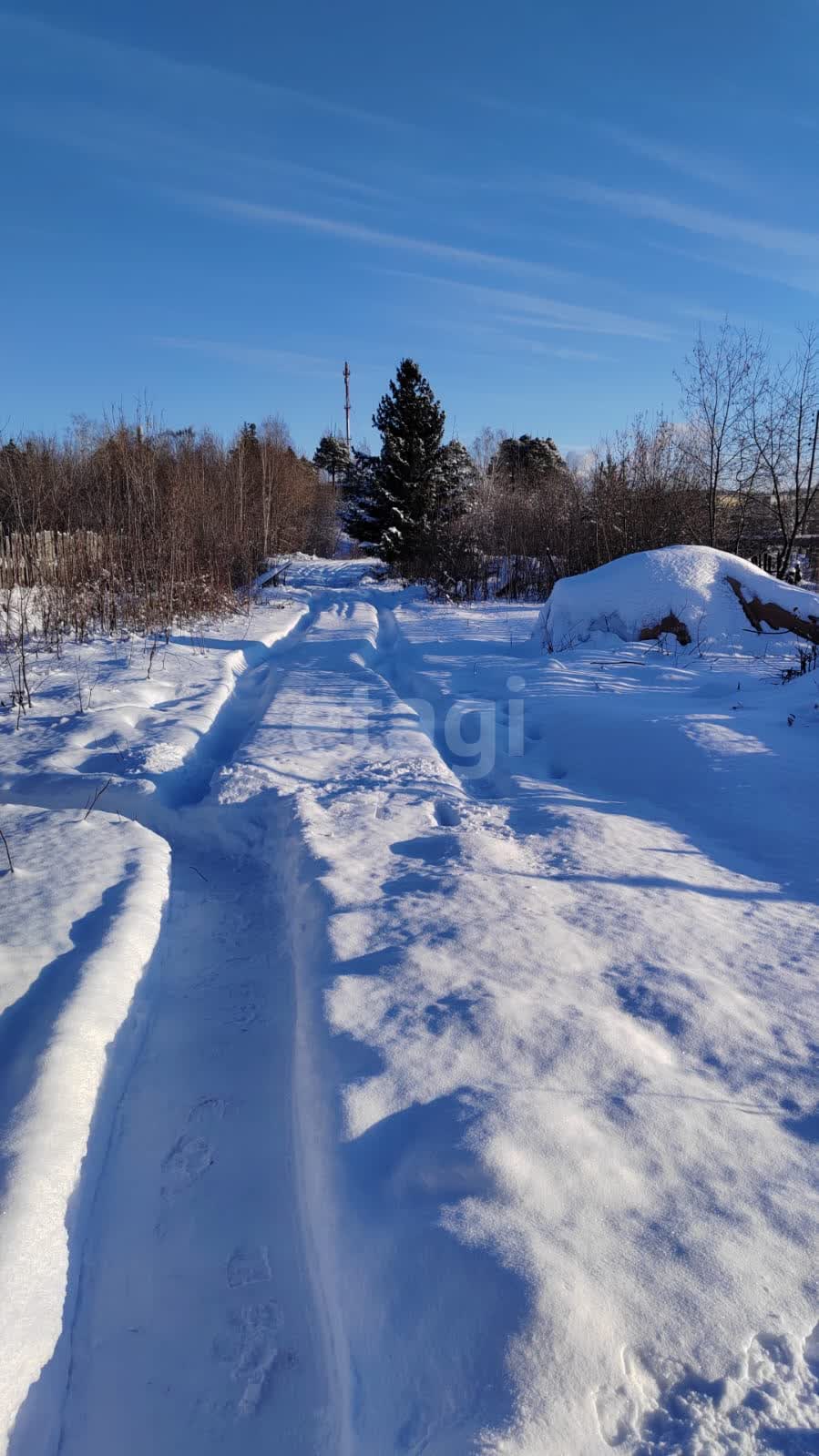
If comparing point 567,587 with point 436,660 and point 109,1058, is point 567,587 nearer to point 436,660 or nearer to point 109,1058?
point 436,660

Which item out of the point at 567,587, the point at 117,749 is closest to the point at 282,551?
the point at 567,587

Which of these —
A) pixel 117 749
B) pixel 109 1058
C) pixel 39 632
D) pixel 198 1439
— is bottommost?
pixel 198 1439

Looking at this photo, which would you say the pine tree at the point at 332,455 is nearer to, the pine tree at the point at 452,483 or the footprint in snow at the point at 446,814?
the pine tree at the point at 452,483

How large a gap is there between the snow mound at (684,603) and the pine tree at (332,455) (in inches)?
1609

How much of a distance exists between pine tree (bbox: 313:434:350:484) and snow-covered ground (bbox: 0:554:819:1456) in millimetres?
46293

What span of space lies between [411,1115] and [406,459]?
23.1m

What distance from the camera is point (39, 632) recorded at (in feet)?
26.4

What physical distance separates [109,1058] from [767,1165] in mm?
1675

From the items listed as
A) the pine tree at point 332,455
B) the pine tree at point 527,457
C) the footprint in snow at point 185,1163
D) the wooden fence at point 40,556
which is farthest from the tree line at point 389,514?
the pine tree at point 332,455

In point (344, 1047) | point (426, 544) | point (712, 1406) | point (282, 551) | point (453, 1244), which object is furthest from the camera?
point (282, 551)

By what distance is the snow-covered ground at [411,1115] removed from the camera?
1.25 m

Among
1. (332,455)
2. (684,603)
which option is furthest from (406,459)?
(332,455)

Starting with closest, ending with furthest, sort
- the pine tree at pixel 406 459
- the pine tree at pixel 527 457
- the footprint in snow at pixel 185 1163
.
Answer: the footprint in snow at pixel 185 1163, the pine tree at pixel 406 459, the pine tree at pixel 527 457

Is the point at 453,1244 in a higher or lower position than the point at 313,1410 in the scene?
higher
